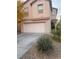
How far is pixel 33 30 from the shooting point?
1.40m

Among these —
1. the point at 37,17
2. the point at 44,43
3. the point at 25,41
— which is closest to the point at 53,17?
the point at 37,17

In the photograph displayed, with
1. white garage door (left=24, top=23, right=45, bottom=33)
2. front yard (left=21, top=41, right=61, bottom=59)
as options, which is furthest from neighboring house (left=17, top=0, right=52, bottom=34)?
front yard (left=21, top=41, right=61, bottom=59)

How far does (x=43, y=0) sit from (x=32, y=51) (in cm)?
59

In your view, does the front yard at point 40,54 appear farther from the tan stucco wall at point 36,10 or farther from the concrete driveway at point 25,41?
the tan stucco wall at point 36,10

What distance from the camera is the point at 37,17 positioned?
55.7 inches

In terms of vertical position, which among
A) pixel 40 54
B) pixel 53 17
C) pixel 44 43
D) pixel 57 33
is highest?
pixel 53 17

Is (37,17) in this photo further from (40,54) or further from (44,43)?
(40,54)

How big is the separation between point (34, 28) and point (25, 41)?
0.18 metres

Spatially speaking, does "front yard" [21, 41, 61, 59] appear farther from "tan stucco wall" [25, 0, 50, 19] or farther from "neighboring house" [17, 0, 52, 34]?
"tan stucco wall" [25, 0, 50, 19]

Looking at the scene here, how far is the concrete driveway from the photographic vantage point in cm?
133
